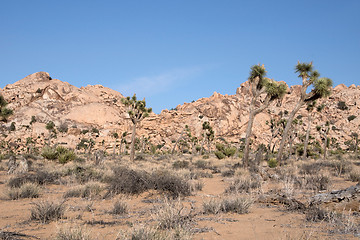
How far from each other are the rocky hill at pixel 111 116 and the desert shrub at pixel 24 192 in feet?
221

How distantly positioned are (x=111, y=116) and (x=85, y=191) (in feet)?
266

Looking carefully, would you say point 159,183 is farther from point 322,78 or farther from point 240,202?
point 322,78

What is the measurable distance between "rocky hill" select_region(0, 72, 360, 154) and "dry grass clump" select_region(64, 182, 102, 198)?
219ft

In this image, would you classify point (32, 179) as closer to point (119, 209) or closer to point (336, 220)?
point (119, 209)

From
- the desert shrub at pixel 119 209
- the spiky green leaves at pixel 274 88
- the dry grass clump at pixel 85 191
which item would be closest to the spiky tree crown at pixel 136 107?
the spiky green leaves at pixel 274 88

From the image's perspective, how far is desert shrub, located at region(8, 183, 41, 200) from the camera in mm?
7766

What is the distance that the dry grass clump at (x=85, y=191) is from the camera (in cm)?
803

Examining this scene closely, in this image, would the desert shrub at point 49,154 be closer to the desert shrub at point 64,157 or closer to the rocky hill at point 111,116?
the desert shrub at point 64,157

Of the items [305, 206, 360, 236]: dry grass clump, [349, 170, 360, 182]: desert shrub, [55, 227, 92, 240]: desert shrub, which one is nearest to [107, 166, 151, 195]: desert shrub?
[55, 227, 92, 240]: desert shrub

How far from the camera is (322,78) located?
17.8 meters

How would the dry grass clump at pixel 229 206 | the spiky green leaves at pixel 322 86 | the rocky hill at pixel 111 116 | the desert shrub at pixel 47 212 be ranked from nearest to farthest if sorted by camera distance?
the desert shrub at pixel 47 212
the dry grass clump at pixel 229 206
the spiky green leaves at pixel 322 86
the rocky hill at pixel 111 116

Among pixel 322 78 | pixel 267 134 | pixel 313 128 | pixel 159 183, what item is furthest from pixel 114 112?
pixel 159 183

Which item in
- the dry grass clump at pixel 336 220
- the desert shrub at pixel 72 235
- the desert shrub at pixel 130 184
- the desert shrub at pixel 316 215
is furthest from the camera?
the desert shrub at pixel 130 184

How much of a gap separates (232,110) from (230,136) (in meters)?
9.80
